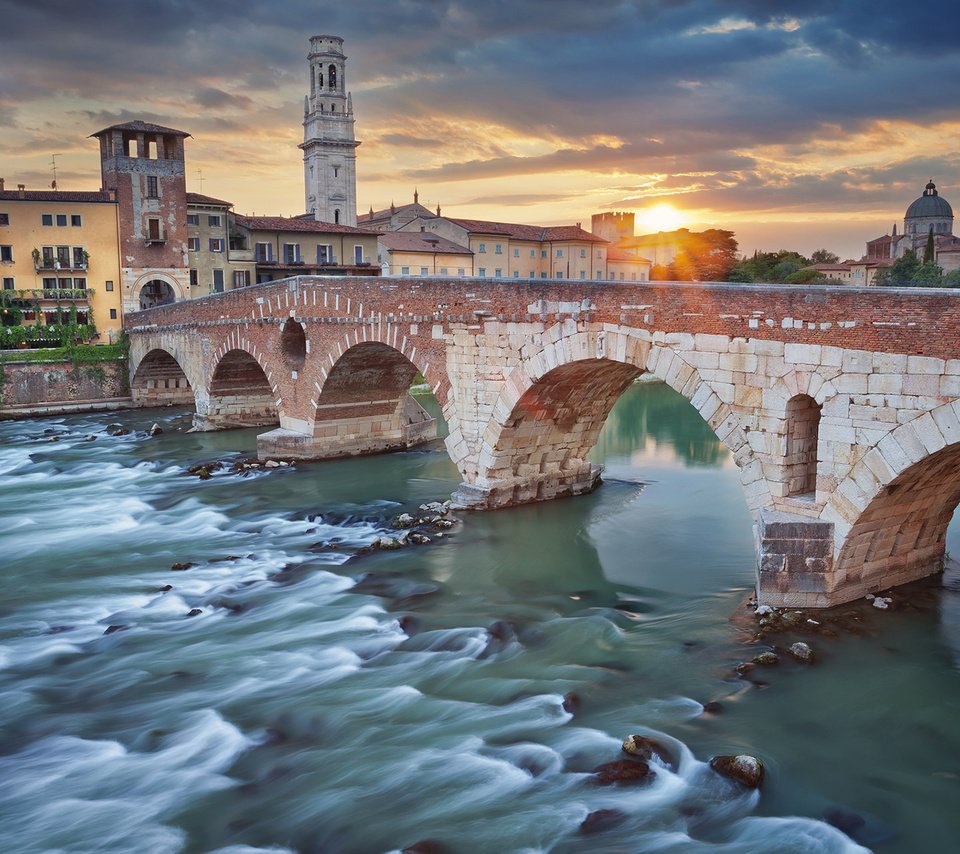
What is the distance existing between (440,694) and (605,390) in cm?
860

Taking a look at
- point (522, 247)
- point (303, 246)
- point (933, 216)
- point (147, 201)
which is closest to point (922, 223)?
point (933, 216)

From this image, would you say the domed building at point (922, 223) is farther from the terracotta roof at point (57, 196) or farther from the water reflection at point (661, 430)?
the terracotta roof at point (57, 196)

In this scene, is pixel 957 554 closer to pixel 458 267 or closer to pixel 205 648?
pixel 205 648

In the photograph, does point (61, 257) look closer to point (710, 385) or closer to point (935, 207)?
point (710, 385)

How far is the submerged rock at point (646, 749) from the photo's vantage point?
8.64 meters

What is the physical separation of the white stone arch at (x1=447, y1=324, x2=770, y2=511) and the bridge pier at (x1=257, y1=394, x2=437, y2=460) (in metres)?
6.26

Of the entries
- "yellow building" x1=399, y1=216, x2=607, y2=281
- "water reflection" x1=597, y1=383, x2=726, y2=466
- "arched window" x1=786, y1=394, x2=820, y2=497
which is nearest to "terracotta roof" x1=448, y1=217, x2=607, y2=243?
"yellow building" x1=399, y1=216, x2=607, y2=281

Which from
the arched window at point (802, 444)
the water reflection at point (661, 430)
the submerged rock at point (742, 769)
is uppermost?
the arched window at point (802, 444)

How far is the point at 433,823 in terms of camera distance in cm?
791

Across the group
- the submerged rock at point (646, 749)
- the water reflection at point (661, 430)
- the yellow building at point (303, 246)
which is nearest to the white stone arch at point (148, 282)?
the yellow building at point (303, 246)

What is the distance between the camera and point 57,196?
3844cm

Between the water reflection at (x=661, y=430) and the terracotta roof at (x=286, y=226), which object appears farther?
the terracotta roof at (x=286, y=226)

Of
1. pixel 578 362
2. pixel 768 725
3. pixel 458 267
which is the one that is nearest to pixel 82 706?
pixel 768 725

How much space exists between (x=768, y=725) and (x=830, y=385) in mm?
4219
